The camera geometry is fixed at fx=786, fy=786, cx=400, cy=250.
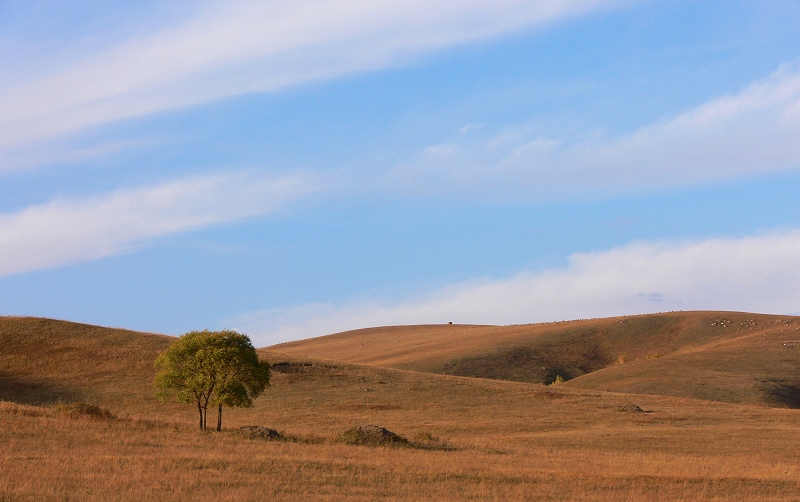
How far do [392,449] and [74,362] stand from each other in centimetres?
4608

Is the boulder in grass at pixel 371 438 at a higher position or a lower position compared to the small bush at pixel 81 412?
lower

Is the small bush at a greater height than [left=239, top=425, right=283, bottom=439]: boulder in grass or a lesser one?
greater

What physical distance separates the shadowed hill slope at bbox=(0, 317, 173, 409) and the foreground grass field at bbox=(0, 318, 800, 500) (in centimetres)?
31

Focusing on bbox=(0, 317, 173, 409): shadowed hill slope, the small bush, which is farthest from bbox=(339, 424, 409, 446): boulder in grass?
bbox=(0, 317, 173, 409): shadowed hill slope

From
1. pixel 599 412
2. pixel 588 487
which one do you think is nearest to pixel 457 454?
pixel 588 487

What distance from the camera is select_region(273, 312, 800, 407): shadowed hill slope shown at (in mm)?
85312

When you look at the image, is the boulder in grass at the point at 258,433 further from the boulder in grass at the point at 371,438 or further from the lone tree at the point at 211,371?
the lone tree at the point at 211,371

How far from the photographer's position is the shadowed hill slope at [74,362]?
61.0 metres

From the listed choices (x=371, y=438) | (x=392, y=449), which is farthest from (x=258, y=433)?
(x=392, y=449)

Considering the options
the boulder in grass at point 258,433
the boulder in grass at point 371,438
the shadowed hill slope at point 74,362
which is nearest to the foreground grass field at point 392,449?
the shadowed hill slope at point 74,362

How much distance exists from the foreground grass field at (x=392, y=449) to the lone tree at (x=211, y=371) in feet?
7.12

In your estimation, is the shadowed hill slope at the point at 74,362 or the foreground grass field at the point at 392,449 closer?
the foreground grass field at the point at 392,449

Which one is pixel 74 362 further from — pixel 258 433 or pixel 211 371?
pixel 258 433

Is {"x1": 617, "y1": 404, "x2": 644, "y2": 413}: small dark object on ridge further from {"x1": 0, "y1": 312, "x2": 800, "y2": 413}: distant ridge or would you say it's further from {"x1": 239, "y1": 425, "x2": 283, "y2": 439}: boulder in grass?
{"x1": 239, "y1": 425, "x2": 283, "y2": 439}: boulder in grass
